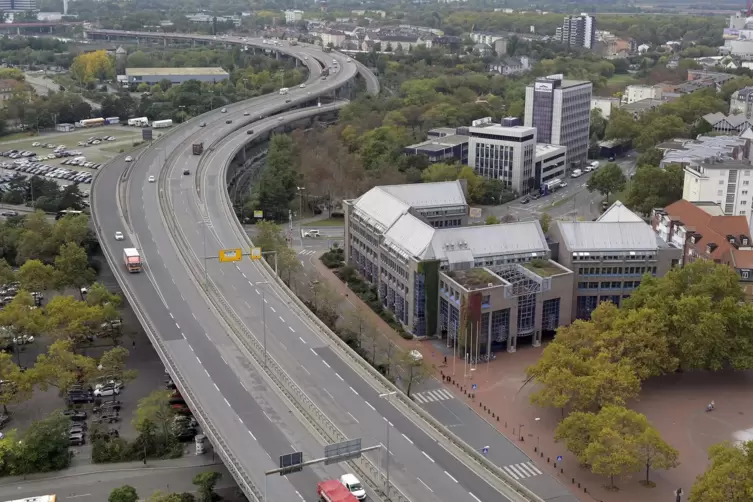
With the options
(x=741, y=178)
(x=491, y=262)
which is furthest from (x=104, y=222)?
(x=741, y=178)

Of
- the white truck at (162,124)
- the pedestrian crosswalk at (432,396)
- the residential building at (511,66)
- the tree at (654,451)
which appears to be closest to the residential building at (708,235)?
the pedestrian crosswalk at (432,396)

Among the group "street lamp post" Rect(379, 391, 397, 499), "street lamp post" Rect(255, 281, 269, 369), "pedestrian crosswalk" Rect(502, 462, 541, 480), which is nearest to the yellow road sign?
"street lamp post" Rect(255, 281, 269, 369)

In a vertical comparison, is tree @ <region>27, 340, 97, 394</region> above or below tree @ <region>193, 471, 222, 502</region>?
above

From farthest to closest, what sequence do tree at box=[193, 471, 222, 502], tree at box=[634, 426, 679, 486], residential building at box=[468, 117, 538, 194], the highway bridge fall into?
residential building at box=[468, 117, 538, 194]
tree at box=[193, 471, 222, 502]
tree at box=[634, 426, 679, 486]
the highway bridge

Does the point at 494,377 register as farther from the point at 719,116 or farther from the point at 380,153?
the point at 719,116

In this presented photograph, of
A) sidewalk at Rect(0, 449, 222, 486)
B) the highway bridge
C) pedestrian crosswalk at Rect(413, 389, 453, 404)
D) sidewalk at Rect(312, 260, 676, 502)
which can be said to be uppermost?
the highway bridge

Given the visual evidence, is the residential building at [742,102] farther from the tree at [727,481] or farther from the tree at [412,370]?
the tree at [727,481]

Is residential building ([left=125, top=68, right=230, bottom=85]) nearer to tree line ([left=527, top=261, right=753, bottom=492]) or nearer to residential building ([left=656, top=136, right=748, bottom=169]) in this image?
residential building ([left=656, top=136, right=748, bottom=169])
